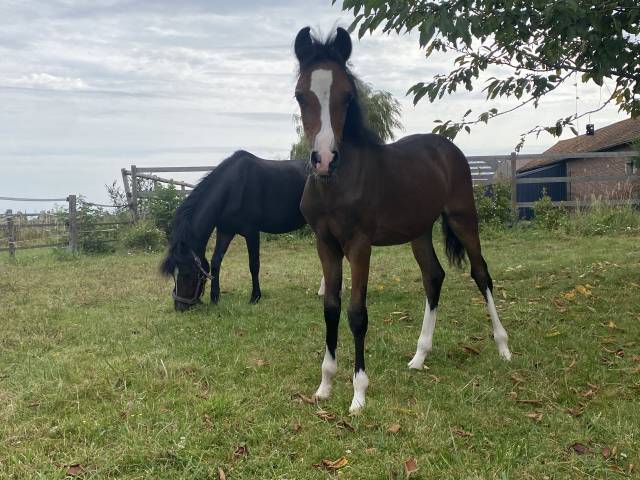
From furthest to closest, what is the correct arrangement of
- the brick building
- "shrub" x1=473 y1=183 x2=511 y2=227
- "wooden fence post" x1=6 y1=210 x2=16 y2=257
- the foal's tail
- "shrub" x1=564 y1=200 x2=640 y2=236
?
the brick building < "shrub" x1=473 y1=183 x2=511 y2=227 < "wooden fence post" x1=6 y1=210 x2=16 y2=257 < "shrub" x1=564 y1=200 x2=640 y2=236 < the foal's tail

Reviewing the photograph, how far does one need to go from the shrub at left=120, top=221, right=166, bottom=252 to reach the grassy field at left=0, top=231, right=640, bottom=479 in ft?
19.5

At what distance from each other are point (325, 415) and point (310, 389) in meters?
0.50

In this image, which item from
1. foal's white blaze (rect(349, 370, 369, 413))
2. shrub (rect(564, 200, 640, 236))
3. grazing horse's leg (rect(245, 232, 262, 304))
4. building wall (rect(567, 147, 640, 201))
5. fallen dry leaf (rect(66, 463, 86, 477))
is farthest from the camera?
building wall (rect(567, 147, 640, 201))

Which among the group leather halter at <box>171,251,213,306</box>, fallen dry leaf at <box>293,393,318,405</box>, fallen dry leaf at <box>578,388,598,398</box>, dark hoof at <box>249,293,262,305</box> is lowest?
fallen dry leaf at <box>578,388,598,398</box>

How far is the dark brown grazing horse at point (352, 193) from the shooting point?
3.03 m

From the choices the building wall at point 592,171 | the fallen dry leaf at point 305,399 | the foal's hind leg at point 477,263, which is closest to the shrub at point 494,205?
the building wall at point 592,171

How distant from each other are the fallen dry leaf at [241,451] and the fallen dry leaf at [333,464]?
37 cm

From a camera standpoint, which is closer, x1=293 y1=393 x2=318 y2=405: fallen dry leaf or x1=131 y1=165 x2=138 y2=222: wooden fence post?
x1=293 y1=393 x2=318 y2=405: fallen dry leaf

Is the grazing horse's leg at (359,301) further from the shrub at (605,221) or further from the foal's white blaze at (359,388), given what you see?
the shrub at (605,221)

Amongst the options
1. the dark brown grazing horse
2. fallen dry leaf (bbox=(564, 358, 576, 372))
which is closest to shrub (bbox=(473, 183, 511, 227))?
the dark brown grazing horse

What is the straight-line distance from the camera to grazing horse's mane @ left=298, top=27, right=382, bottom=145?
3143 millimetres

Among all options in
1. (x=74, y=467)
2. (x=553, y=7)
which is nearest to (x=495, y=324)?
(x=553, y=7)

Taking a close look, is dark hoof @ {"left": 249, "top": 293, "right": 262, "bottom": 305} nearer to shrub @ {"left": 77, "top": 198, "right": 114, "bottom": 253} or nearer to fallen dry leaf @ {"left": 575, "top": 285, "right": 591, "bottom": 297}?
fallen dry leaf @ {"left": 575, "top": 285, "right": 591, "bottom": 297}

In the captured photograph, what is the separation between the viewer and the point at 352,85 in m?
3.23
